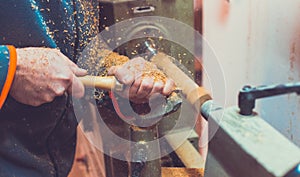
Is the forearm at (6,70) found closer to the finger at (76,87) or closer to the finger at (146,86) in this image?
the finger at (76,87)

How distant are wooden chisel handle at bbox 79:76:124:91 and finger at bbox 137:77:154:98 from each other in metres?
0.04

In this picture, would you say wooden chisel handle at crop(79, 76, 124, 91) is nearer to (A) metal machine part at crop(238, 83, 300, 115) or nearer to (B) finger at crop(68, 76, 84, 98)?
(B) finger at crop(68, 76, 84, 98)

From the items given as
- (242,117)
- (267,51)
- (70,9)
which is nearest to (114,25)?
(70,9)

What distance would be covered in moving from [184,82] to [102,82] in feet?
0.58

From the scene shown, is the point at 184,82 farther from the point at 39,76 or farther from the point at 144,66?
the point at 39,76

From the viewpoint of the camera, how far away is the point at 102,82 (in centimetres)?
78

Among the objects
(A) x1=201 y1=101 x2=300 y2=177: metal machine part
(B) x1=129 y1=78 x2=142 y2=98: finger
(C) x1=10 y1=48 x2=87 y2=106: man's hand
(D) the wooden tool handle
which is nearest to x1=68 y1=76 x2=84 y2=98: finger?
(C) x1=10 y1=48 x2=87 y2=106: man's hand

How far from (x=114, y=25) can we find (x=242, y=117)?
623 millimetres

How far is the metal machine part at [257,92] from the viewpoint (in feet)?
1.51

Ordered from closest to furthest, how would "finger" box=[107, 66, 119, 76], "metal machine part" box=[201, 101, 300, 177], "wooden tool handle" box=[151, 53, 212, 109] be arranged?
"metal machine part" box=[201, 101, 300, 177]
"wooden tool handle" box=[151, 53, 212, 109]
"finger" box=[107, 66, 119, 76]

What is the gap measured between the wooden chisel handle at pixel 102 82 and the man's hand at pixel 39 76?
0.04 metres

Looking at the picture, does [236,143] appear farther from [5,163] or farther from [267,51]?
[267,51]

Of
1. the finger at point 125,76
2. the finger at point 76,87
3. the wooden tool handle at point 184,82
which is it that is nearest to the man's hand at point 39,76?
the finger at point 76,87

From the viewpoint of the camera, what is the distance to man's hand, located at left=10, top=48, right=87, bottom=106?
682 mm
